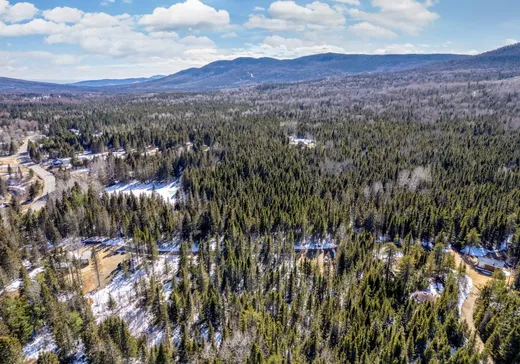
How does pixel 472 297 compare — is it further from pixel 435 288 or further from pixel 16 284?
pixel 16 284

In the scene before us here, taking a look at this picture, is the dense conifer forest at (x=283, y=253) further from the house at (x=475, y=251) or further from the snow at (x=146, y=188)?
the snow at (x=146, y=188)

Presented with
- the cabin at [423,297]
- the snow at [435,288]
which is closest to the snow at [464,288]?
the snow at [435,288]

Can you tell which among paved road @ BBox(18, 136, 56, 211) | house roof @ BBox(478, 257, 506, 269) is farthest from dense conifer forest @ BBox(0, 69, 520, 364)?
paved road @ BBox(18, 136, 56, 211)

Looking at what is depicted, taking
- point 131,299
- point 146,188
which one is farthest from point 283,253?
point 146,188

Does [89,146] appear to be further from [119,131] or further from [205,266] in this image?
[205,266]

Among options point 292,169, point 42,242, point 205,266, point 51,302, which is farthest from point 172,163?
point 51,302
